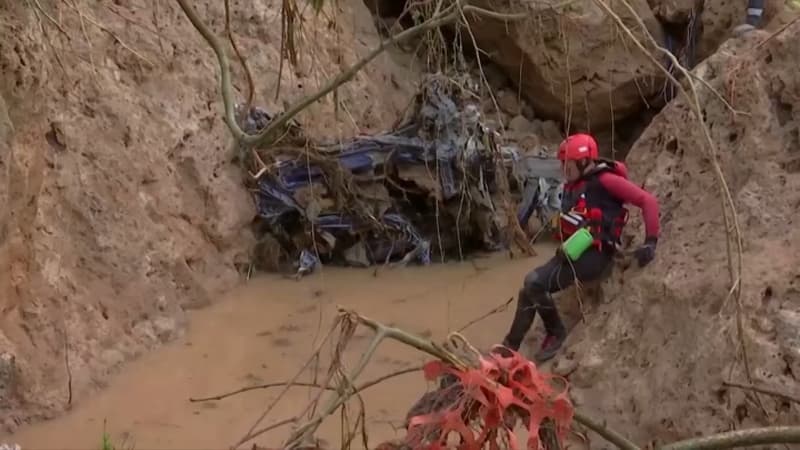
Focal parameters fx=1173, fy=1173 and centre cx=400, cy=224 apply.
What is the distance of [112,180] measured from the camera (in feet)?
20.1

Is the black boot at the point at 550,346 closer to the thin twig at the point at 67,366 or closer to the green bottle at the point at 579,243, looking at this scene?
the green bottle at the point at 579,243

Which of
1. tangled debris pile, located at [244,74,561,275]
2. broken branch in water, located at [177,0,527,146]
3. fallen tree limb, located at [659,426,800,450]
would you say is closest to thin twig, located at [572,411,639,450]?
fallen tree limb, located at [659,426,800,450]

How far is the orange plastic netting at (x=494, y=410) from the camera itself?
2232 mm

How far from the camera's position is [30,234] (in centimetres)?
531

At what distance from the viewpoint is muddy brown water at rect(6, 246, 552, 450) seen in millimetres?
4887

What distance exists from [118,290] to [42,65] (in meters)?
1.34

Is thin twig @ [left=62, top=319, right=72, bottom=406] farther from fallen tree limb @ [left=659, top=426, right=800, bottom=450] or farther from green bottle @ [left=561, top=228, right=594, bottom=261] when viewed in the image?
fallen tree limb @ [left=659, top=426, right=800, bottom=450]

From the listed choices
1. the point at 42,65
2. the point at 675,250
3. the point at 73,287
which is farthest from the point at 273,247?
the point at 675,250

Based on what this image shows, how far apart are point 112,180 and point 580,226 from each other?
251 cm

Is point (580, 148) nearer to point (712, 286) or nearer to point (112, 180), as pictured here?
point (712, 286)

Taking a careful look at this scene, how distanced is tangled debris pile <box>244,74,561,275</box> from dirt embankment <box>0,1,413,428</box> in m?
0.26

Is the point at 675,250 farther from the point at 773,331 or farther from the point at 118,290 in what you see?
the point at 118,290

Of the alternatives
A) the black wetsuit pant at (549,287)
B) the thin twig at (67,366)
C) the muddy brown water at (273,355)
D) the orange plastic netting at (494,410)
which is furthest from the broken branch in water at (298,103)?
the thin twig at (67,366)

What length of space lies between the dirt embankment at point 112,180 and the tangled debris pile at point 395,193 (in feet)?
0.85
